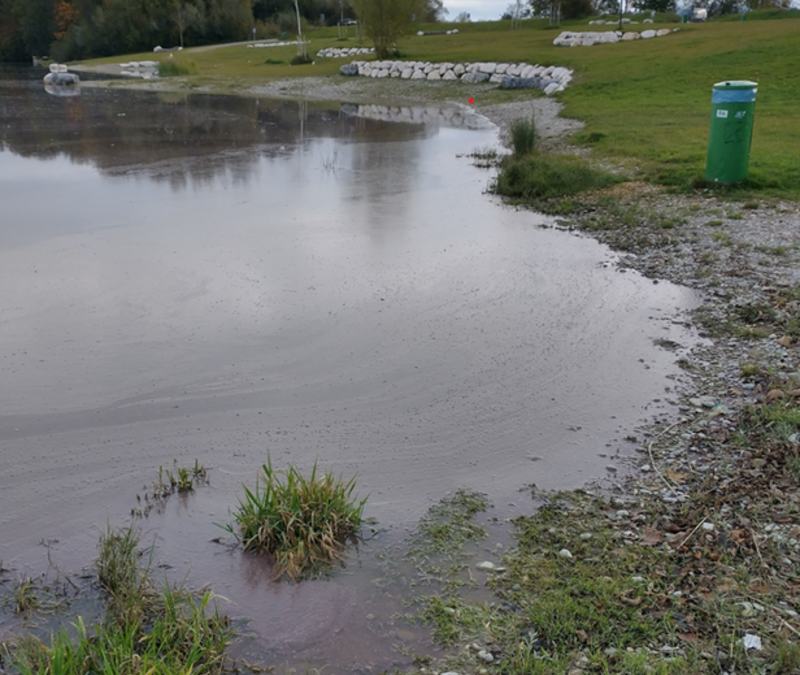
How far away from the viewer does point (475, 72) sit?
35344 millimetres

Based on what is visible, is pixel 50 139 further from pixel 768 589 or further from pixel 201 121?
pixel 768 589

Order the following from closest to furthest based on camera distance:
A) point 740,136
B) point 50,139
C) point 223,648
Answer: point 223,648, point 740,136, point 50,139

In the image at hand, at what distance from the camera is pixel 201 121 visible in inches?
945

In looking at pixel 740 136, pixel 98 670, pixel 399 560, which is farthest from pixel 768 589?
pixel 740 136

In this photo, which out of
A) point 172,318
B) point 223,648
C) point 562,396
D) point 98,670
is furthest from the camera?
point 172,318

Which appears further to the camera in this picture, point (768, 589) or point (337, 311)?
point (337, 311)

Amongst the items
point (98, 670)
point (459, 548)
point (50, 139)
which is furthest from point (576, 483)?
point (50, 139)

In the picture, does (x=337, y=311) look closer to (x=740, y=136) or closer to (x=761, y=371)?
(x=761, y=371)

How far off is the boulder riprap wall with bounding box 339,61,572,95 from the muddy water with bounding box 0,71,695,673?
19.4 m

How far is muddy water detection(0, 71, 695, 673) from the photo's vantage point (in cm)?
433

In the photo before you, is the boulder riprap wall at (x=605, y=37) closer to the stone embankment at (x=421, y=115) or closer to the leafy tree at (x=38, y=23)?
the stone embankment at (x=421, y=115)

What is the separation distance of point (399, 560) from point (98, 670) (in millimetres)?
1518

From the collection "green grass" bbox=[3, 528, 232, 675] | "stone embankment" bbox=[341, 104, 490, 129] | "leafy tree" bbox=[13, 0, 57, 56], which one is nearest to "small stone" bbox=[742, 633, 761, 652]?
"green grass" bbox=[3, 528, 232, 675]

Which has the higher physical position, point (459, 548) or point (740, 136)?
point (740, 136)
